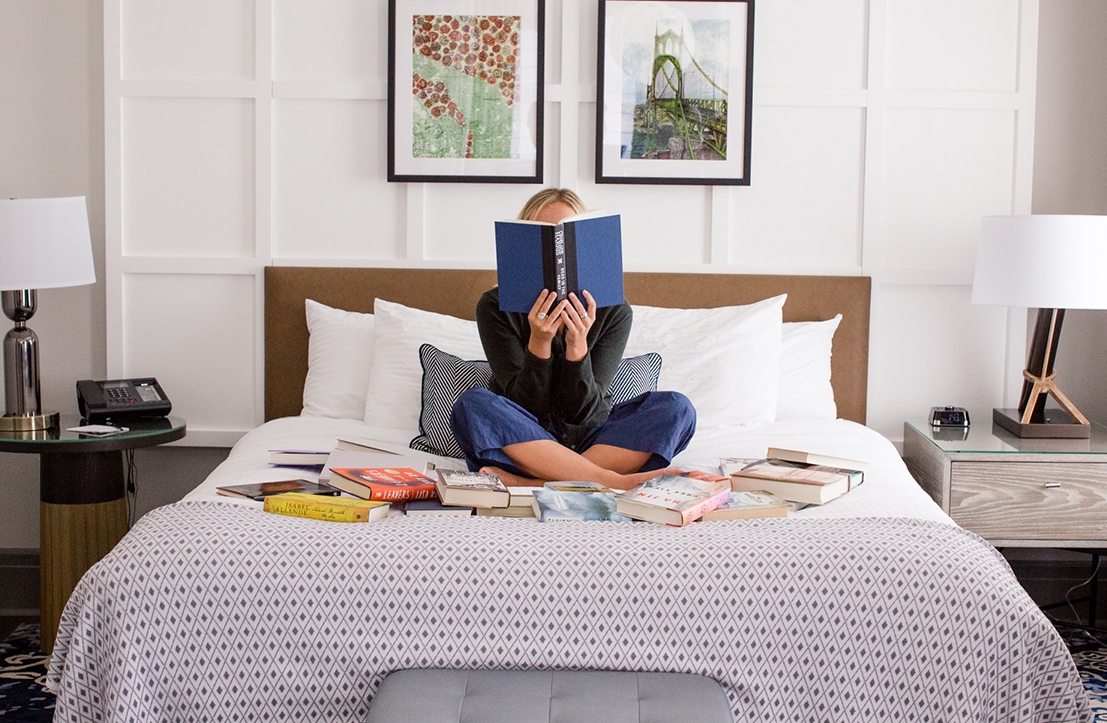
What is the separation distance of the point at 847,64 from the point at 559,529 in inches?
80.3

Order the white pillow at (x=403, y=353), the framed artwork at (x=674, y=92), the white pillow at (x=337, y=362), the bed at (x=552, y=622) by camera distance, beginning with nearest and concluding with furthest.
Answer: the bed at (x=552, y=622)
the white pillow at (x=403, y=353)
the white pillow at (x=337, y=362)
the framed artwork at (x=674, y=92)

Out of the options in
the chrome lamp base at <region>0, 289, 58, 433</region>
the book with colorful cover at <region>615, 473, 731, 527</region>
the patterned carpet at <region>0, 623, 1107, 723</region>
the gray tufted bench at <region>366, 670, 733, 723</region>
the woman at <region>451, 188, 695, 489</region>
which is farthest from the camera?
the chrome lamp base at <region>0, 289, 58, 433</region>

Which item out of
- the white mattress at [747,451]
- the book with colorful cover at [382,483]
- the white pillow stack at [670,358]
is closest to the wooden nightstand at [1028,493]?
the white mattress at [747,451]

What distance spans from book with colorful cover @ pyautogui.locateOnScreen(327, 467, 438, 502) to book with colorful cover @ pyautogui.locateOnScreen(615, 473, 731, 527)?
0.38 metres

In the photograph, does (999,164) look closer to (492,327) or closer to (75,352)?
(492,327)

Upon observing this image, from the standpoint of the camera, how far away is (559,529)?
66.8 inches

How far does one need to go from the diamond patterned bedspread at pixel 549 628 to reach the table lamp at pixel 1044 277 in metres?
1.32

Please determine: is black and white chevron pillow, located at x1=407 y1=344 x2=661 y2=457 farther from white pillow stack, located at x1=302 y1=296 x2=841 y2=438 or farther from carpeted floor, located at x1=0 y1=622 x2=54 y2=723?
carpeted floor, located at x1=0 y1=622 x2=54 y2=723

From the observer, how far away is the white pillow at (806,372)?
290 cm

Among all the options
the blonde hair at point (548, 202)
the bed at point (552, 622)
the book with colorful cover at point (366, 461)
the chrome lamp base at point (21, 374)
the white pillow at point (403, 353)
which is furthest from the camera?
the white pillow at point (403, 353)

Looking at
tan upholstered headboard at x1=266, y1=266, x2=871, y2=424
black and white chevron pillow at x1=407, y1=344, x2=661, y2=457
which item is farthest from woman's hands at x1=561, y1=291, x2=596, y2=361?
tan upholstered headboard at x1=266, y1=266, x2=871, y2=424

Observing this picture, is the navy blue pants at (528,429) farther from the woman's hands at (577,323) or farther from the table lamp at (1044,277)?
the table lamp at (1044,277)

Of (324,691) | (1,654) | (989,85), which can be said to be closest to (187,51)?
(1,654)

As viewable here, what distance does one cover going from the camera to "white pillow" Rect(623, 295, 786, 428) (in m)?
2.74
